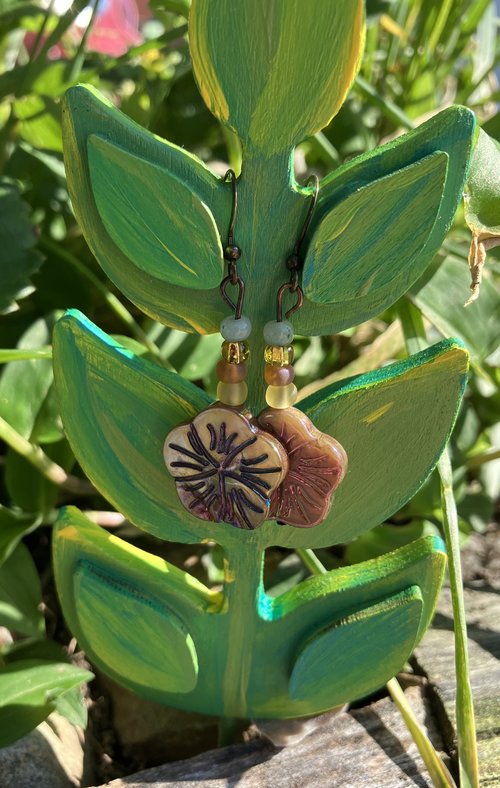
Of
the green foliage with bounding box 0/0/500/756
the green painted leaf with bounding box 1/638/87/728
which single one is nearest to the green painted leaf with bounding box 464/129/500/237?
the green foliage with bounding box 0/0/500/756

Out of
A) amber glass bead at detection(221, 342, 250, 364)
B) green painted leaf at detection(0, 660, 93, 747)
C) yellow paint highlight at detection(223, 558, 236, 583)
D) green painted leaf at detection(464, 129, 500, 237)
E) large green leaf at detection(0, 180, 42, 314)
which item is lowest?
green painted leaf at detection(0, 660, 93, 747)

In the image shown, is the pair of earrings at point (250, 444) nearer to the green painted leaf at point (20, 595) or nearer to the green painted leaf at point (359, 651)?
the green painted leaf at point (359, 651)

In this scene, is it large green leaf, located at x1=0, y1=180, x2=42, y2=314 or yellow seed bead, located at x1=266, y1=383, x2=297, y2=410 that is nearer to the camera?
yellow seed bead, located at x1=266, y1=383, x2=297, y2=410

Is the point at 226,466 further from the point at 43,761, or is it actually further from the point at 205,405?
the point at 43,761

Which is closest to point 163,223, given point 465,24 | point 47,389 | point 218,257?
point 218,257

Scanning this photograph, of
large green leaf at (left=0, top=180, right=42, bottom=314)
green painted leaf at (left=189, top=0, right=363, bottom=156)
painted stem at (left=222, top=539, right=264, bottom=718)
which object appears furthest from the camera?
large green leaf at (left=0, top=180, right=42, bottom=314)

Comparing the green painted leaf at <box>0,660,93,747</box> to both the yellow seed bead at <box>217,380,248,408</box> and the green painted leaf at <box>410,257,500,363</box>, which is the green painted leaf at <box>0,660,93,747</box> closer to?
the yellow seed bead at <box>217,380,248,408</box>

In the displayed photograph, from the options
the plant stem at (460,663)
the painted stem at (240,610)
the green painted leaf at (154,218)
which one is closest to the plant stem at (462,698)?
the plant stem at (460,663)
